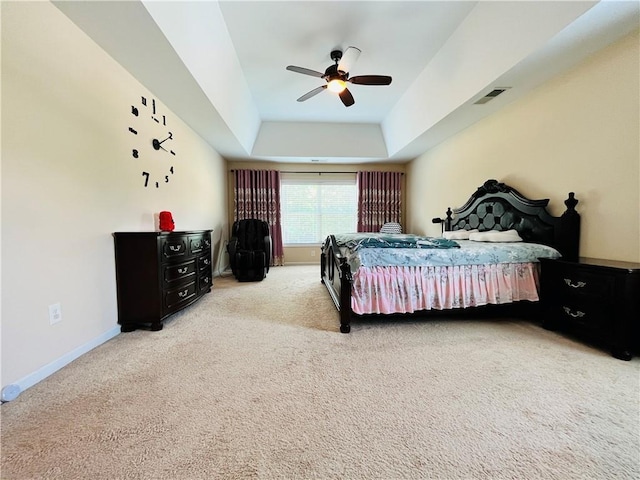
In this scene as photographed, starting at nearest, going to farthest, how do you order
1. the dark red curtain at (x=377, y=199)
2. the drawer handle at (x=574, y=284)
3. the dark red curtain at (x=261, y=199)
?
the drawer handle at (x=574, y=284)
the dark red curtain at (x=261, y=199)
the dark red curtain at (x=377, y=199)

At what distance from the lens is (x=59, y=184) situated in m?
1.75

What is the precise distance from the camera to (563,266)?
2162 mm

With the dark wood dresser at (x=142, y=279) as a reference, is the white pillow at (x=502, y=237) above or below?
above

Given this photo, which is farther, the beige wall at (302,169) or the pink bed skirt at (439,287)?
the beige wall at (302,169)

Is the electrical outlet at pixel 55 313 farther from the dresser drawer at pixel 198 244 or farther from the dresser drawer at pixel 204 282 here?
the dresser drawer at pixel 204 282

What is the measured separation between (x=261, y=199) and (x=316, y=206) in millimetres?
1263

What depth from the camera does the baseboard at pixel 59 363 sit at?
149 centimetres

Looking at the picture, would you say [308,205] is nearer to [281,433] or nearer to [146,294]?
[146,294]

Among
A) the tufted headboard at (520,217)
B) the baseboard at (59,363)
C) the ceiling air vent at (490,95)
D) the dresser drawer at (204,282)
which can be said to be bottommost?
the baseboard at (59,363)

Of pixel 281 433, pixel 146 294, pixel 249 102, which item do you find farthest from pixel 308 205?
pixel 281 433

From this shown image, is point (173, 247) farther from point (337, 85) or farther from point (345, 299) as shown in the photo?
point (337, 85)

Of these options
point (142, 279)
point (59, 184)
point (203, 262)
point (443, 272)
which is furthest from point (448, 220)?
point (59, 184)

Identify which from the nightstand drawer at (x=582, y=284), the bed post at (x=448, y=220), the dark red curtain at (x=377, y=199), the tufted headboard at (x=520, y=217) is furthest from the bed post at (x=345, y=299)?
the dark red curtain at (x=377, y=199)

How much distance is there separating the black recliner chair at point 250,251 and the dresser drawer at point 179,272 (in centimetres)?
139
